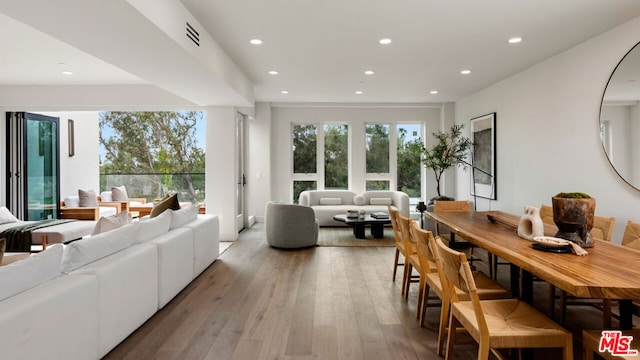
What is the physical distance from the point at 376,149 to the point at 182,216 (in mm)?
5438

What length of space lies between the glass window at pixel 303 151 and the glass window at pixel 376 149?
49.1 inches

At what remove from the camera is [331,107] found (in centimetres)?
851

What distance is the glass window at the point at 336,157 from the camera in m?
8.72

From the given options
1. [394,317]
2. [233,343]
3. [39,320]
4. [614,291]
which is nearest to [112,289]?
[39,320]

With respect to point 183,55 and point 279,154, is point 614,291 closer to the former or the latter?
point 183,55

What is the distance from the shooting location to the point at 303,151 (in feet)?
28.5

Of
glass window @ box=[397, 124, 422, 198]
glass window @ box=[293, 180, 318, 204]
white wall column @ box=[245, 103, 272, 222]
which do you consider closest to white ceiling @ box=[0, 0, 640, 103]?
white wall column @ box=[245, 103, 272, 222]

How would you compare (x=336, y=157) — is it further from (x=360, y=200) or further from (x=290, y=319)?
(x=290, y=319)

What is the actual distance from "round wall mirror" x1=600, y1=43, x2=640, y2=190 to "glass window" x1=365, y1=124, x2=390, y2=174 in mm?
4957

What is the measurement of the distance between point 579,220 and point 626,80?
2349 millimetres

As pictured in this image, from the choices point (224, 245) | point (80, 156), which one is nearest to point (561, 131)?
point (224, 245)

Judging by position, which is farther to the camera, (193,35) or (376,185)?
(376,185)

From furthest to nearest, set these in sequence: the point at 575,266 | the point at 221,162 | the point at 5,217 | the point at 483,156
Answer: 1. the point at 483,156
2. the point at 221,162
3. the point at 5,217
4. the point at 575,266

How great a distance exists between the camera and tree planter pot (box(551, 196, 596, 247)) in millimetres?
2289
